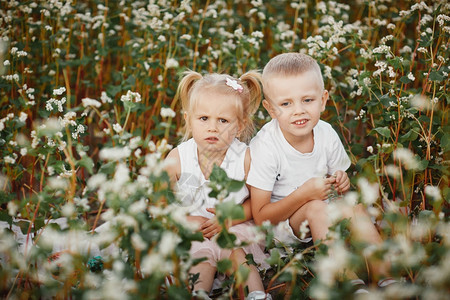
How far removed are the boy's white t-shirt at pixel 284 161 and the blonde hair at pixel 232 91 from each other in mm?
126

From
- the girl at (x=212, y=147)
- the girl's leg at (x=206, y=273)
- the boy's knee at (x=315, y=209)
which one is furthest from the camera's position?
the girl at (x=212, y=147)

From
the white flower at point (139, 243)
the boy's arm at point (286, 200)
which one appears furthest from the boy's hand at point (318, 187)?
the white flower at point (139, 243)

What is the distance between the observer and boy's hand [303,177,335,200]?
1913mm

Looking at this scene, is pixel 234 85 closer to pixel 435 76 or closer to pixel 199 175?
pixel 199 175

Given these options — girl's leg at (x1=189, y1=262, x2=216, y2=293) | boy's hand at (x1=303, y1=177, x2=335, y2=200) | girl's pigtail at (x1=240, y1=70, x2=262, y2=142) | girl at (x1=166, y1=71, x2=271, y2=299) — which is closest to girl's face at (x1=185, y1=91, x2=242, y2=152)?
girl at (x1=166, y1=71, x2=271, y2=299)

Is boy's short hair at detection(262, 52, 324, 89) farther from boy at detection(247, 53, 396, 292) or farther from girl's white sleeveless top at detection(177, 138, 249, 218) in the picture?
girl's white sleeveless top at detection(177, 138, 249, 218)

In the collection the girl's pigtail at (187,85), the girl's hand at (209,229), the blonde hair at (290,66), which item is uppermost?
the blonde hair at (290,66)

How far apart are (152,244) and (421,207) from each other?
1.34m

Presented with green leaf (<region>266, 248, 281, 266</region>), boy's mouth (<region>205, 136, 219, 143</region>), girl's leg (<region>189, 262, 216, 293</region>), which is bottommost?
girl's leg (<region>189, 262, 216, 293</region>)

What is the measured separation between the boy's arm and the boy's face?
222 mm

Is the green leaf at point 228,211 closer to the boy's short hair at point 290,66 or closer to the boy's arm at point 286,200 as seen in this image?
the boy's arm at point 286,200

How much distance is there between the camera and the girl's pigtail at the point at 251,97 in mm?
2160

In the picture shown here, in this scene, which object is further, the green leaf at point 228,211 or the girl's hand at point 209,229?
the girl's hand at point 209,229

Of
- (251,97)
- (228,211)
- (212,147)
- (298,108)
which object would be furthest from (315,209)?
(228,211)
